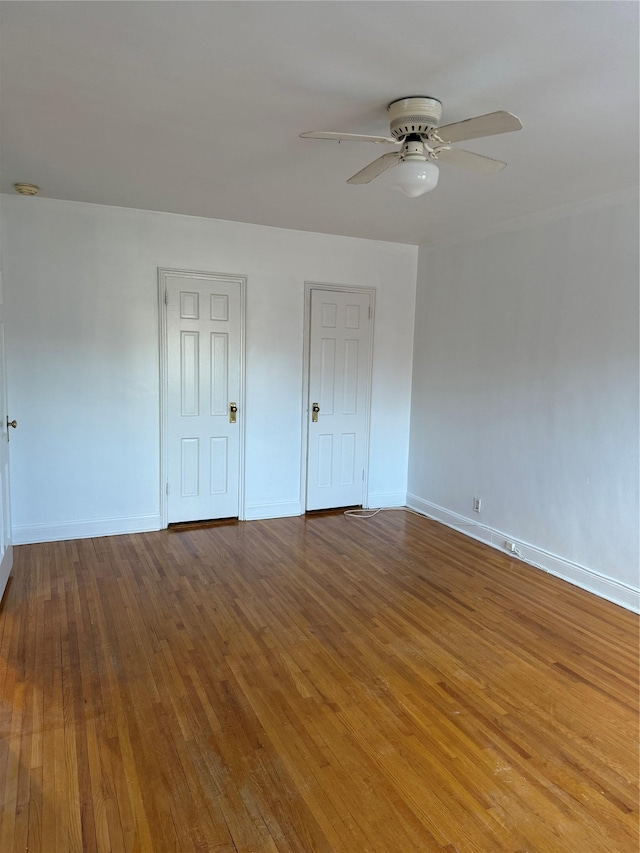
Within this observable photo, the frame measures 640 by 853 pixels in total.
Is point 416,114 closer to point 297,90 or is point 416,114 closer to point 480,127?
point 480,127

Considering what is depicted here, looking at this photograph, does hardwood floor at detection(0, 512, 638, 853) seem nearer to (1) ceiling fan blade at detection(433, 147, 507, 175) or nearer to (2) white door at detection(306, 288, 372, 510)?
(2) white door at detection(306, 288, 372, 510)

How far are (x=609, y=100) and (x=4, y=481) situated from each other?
3.85 meters

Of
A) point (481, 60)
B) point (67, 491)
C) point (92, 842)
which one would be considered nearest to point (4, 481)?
point (67, 491)

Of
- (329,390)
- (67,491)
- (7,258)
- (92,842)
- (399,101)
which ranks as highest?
(399,101)

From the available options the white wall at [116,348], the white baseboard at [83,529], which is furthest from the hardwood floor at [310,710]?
the white wall at [116,348]

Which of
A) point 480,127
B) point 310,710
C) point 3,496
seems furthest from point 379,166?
point 3,496

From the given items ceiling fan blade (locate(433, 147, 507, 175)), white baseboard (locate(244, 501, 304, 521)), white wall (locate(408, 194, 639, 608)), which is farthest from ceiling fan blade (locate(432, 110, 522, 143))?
white baseboard (locate(244, 501, 304, 521))

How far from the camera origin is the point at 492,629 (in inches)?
124

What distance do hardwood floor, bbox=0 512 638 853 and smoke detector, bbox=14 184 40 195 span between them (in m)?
2.59

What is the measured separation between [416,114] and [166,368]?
294 centimetres

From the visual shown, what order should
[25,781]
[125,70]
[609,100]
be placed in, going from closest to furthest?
[25,781], [125,70], [609,100]

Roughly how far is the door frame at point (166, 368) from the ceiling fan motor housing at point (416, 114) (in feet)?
8.58

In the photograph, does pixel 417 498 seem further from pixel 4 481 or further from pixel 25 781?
pixel 25 781

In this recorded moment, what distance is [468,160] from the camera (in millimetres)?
2393
